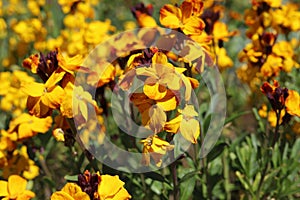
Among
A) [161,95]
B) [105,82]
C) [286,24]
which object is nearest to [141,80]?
[161,95]

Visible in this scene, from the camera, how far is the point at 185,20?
1934mm

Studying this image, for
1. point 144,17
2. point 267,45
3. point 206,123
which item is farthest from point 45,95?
point 267,45

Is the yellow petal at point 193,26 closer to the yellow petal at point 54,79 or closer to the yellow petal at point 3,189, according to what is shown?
the yellow petal at point 54,79

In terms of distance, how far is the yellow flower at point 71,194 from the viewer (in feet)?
4.93

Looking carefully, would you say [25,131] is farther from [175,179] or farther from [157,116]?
[157,116]

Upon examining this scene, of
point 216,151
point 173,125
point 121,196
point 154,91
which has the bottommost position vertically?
point 216,151

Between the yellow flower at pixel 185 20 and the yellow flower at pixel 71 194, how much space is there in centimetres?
70

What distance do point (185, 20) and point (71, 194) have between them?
0.76 m

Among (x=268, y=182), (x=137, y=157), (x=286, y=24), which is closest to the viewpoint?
(x=137, y=157)

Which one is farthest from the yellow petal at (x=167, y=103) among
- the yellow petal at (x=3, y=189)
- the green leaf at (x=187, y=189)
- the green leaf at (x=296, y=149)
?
the green leaf at (x=296, y=149)

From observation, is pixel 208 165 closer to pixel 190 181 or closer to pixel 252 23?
pixel 190 181

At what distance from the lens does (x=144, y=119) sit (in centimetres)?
167

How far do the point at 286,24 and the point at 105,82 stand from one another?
3.96 feet

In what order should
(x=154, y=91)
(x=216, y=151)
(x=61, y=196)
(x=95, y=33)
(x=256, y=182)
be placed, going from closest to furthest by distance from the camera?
(x=61, y=196)
(x=154, y=91)
(x=216, y=151)
(x=256, y=182)
(x=95, y=33)
